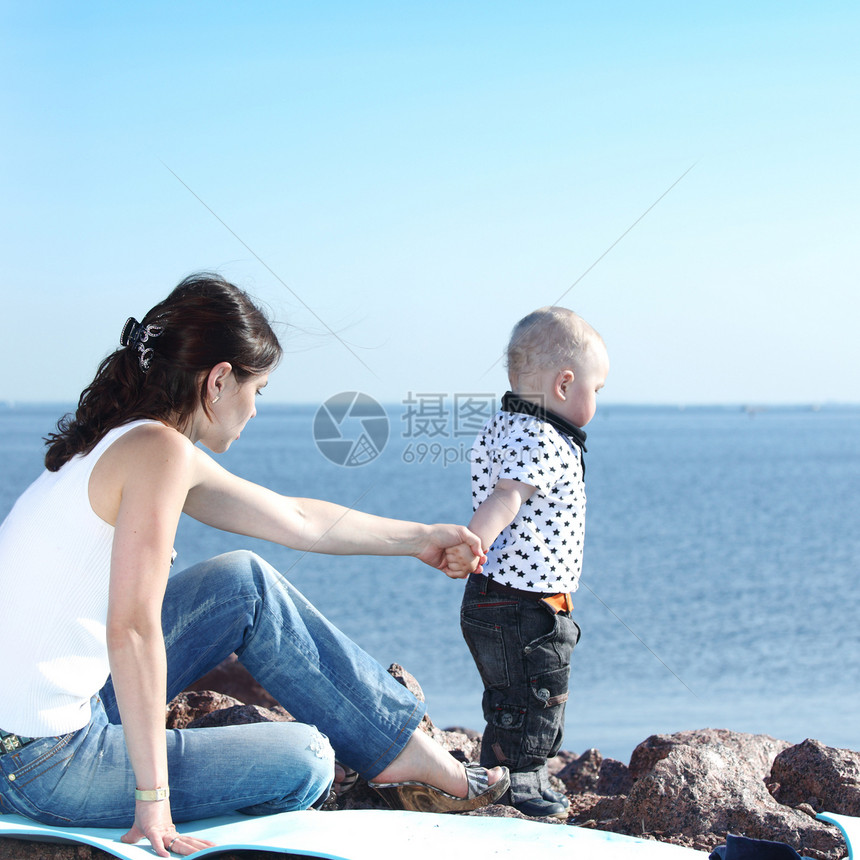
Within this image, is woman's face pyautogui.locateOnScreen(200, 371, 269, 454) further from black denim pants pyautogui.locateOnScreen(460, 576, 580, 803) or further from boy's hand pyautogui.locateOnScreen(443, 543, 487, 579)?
black denim pants pyautogui.locateOnScreen(460, 576, 580, 803)

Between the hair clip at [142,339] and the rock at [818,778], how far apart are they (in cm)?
198

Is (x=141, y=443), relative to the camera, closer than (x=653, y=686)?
Yes

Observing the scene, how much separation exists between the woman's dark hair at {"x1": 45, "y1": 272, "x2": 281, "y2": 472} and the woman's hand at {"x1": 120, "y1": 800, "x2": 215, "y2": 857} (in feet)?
2.26

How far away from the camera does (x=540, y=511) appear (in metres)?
2.71

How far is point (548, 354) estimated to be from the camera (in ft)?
9.22

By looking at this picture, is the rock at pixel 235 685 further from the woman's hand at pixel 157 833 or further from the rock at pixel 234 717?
the woman's hand at pixel 157 833

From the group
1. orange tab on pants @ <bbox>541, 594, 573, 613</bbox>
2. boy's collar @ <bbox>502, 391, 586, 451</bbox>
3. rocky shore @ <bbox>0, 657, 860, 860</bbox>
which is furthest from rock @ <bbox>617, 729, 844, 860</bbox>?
boy's collar @ <bbox>502, 391, 586, 451</bbox>

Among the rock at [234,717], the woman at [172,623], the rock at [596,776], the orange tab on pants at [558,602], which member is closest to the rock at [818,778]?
the rock at [596,776]

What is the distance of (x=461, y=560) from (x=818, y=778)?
1.11 metres

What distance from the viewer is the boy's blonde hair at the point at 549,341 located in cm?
280

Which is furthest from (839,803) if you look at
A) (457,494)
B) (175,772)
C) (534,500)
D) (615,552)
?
(457,494)

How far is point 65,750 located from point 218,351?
0.85 meters

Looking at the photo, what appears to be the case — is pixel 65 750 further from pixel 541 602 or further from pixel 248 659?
pixel 541 602

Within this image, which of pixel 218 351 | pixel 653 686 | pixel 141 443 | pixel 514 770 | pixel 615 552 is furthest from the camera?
pixel 615 552
